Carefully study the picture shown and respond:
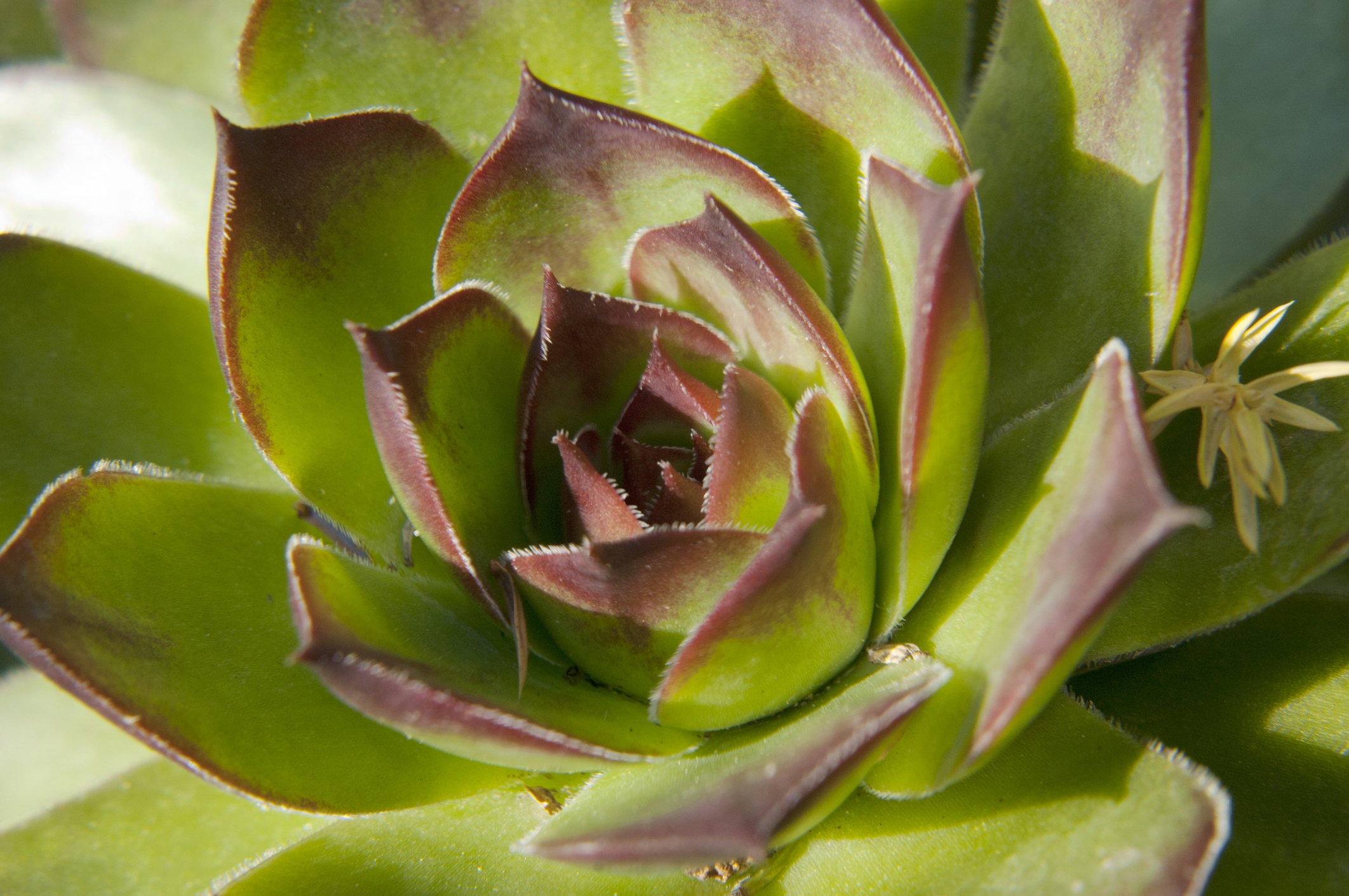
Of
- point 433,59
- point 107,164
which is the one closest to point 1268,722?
point 433,59

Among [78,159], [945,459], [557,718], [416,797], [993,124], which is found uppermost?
[993,124]

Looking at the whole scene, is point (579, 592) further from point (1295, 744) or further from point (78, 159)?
point (78, 159)

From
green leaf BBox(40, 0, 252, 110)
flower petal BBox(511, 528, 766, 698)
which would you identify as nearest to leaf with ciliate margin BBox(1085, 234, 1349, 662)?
flower petal BBox(511, 528, 766, 698)

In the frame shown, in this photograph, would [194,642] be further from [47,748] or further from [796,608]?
[47,748]

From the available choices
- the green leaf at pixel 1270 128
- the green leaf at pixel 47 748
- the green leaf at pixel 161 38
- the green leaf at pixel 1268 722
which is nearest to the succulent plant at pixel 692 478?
the green leaf at pixel 1268 722

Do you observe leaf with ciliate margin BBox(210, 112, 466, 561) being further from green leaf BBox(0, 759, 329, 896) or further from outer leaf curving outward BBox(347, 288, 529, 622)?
green leaf BBox(0, 759, 329, 896)

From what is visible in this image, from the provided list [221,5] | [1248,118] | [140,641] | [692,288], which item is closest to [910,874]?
[692,288]
